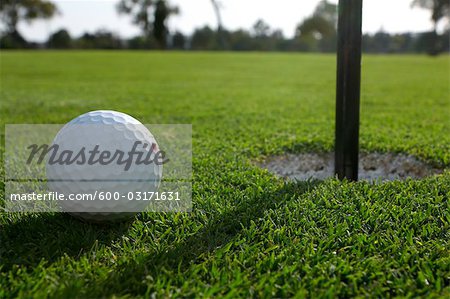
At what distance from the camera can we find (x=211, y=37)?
6619cm

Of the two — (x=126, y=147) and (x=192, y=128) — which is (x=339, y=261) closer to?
(x=126, y=147)

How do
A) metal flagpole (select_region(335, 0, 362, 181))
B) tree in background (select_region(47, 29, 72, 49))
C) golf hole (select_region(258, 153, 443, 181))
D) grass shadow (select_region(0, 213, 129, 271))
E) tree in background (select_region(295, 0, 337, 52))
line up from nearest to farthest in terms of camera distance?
1. grass shadow (select_region(0, 213, 129, 271))
2. metal flagpole (select_region(335, 0, 362, 181))
3. golf hole (select_region(258, 153, 443, 181))
4. tree in background (select_region(295, 0, 337, 52))
5. tree in background (select_region(47, 29, 72, 49))

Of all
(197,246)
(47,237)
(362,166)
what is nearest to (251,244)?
(197,246)

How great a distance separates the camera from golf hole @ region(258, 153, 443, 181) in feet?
10.6

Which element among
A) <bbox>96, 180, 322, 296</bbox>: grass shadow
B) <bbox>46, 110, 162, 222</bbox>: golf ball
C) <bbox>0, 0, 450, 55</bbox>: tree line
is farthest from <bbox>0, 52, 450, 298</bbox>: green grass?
<bbox>0, 0, 450, 55</bbox>: tree line

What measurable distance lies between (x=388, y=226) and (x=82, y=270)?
1.40m

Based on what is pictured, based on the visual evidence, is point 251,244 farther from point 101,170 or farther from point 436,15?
point 436,15

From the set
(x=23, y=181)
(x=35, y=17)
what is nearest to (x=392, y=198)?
(x=23, y=181)

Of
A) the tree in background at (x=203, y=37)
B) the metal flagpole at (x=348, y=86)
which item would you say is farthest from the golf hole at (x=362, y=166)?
the tree in background at (x=203, y=37)

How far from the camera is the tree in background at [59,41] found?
57.3m

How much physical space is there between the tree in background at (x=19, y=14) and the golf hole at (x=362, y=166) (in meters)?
54.8

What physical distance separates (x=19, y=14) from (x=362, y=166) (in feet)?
226

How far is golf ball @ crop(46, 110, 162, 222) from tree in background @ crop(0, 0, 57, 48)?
5547 cm

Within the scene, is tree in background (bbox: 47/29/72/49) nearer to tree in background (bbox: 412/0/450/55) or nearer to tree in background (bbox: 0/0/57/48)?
tree in background (bbox: 0/0/57/48)
